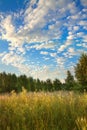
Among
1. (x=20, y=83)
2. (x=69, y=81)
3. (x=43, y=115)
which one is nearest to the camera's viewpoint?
(x=43, y=115)

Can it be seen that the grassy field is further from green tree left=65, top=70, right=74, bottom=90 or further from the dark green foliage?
the dark green foliage

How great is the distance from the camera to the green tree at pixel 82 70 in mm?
21000

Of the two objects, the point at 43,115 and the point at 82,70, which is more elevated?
the point at 82,70

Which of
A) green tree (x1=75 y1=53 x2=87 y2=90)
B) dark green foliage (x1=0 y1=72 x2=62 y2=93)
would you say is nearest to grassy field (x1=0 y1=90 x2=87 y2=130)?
Answer: green tree (x1=75 y1=53 x2=87 y2=90)

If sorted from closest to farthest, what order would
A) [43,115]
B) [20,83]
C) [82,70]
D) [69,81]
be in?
[43,115]
[82,70]
[69,81]
[20,83]

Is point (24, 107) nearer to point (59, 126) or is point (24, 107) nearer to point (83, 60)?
point (59, 126)

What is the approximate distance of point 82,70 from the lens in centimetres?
2122

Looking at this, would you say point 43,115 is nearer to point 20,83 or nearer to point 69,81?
point 69,81

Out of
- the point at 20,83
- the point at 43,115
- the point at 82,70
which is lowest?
the point at 43,115

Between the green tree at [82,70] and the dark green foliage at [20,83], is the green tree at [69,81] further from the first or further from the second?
the green tree at [82,70]

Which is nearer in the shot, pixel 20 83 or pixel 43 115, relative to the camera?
pixel 43 115

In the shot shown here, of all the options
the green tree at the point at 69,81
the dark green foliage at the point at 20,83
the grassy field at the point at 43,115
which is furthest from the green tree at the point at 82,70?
the dark green foliage at the point at 20,83

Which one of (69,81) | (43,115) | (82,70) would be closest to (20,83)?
(69,81)

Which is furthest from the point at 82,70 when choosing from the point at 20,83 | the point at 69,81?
the point at 20,83
